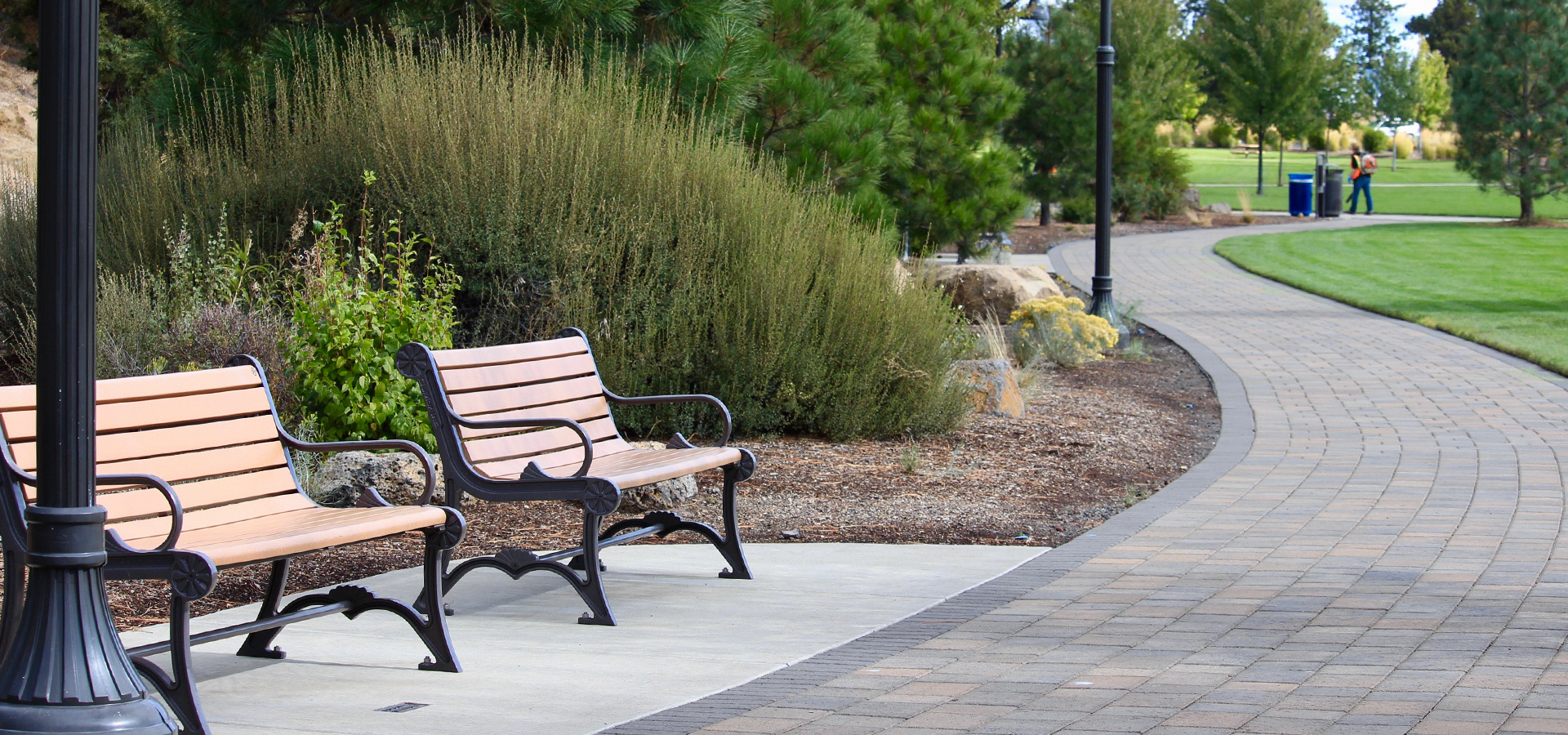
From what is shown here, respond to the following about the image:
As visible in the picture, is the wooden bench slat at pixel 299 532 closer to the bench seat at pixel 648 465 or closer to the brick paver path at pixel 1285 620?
the bench seat at pixel 648 465

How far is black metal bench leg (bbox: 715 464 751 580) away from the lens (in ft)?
19.7

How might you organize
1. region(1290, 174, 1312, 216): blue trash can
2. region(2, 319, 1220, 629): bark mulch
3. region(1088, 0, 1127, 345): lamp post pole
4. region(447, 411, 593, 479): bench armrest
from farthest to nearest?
1. region(1290, 174, 1312, 216): blue trash can
2. region(1088, 0, 1127, 345): lamp post pole
3. region(2, 319, 1220, 629): bark mulch
4. region(447, 411, 593, 479): bench armrest

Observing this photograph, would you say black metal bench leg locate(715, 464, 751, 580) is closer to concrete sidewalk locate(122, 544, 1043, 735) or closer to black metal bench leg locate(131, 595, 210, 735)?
concrete sidewalk locate(122, 544, 1043, 735)

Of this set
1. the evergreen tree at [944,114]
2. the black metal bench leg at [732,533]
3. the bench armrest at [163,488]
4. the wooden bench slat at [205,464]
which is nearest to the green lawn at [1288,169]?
the evergreen tree at [944,114]

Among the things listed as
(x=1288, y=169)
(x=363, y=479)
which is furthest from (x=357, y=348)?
(x=1288, y=169)

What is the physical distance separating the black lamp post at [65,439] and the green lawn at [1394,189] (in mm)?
34444

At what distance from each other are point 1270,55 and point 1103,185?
90.6 feet

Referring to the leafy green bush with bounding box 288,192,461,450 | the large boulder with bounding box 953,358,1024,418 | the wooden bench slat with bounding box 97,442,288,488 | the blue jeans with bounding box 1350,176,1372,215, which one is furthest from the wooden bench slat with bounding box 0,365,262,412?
the blue jeans with bounding box 1350,176,1372,215

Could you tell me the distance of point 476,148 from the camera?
8.70 m

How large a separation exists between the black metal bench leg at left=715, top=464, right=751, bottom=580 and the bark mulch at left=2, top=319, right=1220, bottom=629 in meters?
0.40

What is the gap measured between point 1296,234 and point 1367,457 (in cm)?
2367

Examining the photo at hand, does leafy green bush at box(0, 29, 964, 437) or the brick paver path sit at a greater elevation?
leafy green bush at box(0, 29, 964, 437)

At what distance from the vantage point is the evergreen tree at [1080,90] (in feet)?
99.3

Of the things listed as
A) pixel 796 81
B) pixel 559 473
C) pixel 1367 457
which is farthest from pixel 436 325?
pixel 796 81
